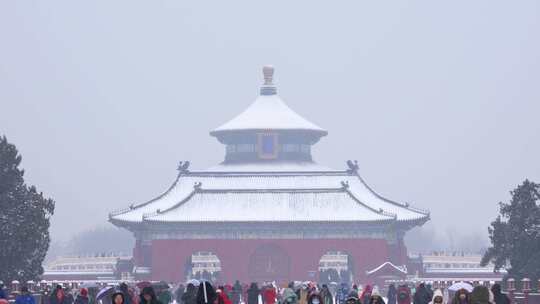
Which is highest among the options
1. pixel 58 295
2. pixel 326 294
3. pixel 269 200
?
pixel 269 200

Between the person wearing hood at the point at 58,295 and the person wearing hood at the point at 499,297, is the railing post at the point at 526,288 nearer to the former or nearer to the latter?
the person wearing hood at the point at 58,295

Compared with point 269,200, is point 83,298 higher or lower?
lower

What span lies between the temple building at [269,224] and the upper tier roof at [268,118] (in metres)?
4.43

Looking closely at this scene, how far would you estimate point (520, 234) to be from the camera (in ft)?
168

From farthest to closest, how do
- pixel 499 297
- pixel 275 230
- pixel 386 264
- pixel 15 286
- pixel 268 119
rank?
pixel 268 119 < pixel 275 230 < pixel 386 264 < pixel 15 286 < pixel 499 297

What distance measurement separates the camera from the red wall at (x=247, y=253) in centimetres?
7206

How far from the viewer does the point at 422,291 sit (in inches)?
1439

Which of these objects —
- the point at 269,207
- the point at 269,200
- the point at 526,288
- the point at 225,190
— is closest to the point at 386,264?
the point at 269,207

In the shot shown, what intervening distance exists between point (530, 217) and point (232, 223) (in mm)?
23877

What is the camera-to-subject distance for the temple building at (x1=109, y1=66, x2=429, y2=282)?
237ft

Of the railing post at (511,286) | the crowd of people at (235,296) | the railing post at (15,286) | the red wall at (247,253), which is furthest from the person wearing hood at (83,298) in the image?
the red wall at (247,253)

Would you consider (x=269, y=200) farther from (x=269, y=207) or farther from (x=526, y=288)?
(x=526, y=288)

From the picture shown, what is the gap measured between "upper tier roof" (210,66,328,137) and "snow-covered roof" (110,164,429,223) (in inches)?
127

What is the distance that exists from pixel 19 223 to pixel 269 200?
29.2 meters
